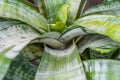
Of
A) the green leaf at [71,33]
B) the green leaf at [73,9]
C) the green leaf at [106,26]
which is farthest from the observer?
the green leaf at [73,9]

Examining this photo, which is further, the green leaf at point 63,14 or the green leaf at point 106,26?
the green leaf at point 63,14

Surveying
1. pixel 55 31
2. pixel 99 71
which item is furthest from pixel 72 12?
pixel 99 71

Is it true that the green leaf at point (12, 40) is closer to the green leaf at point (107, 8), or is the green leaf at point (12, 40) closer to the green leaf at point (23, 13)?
the green leaf at point (23, 13)

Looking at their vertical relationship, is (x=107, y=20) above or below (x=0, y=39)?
above

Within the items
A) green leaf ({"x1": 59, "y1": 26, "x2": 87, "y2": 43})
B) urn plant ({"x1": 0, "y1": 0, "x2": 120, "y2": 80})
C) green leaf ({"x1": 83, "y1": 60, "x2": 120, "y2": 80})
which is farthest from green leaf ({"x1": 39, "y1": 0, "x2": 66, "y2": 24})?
green leaf ({"x1": 83, "y1": 60, "x2": 120, "y2": 80})

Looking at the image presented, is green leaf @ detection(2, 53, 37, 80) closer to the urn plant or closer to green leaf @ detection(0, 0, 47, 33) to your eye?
the urn plant

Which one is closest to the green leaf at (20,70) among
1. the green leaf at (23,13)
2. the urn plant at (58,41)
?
the urn plant at (58,41)

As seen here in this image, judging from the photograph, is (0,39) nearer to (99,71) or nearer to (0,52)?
(0,52)
